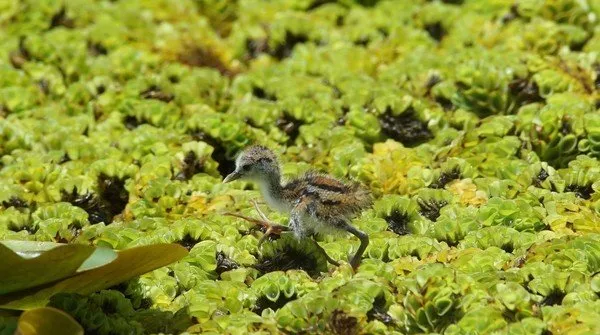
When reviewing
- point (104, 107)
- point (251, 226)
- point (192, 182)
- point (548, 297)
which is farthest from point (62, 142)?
point (548, 297)

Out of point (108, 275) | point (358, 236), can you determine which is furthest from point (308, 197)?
point (108, 275)

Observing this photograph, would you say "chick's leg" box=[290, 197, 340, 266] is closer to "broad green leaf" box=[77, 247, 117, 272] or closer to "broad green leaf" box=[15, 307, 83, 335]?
"broad green leaf" box=[77, 247, 117, 272]

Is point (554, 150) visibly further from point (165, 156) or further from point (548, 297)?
point (165, 156)

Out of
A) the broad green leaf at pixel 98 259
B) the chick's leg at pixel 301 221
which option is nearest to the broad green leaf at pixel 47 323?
the broad green leaf at pixel 98 259

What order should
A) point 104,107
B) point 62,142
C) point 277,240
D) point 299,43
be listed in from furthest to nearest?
point 299,43
point 104,107
point 62,142
point 277,240

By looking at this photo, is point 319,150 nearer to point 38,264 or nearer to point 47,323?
point 38,264

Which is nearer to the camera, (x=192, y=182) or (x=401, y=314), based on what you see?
(x=401, y=314)

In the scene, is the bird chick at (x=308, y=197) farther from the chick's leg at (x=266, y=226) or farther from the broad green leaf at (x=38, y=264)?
the broad green leaf at (x=38, y=264)
